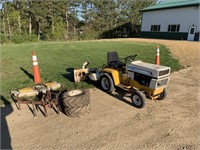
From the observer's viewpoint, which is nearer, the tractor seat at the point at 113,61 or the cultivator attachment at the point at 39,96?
the cultivator attachment at the point at 39,96

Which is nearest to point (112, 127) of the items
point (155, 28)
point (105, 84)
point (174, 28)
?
point (105, 84)

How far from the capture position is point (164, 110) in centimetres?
376

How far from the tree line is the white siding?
690 centimetres

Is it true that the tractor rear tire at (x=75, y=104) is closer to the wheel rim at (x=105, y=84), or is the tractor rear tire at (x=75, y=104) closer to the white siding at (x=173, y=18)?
the wheel rim at (x=105, y=84)

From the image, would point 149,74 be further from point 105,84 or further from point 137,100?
point 105,84

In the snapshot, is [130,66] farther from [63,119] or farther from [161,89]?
[63,119]


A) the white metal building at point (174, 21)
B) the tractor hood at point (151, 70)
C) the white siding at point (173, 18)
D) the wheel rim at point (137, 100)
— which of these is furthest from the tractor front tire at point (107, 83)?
the white siding at point (173, 18)

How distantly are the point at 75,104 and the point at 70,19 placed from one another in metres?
33.3

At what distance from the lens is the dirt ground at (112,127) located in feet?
8.75

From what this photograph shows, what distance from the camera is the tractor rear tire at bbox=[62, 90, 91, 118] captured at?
3.29 meters

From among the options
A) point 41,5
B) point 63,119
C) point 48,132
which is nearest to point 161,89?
point 63,119

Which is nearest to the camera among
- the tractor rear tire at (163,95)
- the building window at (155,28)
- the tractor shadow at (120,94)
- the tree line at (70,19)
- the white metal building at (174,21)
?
the tractor rear tire at (163,95)

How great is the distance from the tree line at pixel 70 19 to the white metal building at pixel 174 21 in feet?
23.6

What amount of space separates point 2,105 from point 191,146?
3561 millimetres
